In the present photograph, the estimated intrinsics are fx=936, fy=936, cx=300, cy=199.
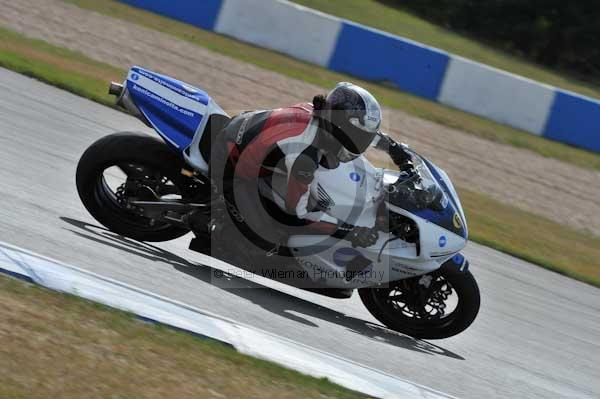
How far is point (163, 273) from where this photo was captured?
6.06 meters

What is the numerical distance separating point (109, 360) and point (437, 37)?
83.5ft

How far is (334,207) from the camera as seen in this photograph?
6.42m

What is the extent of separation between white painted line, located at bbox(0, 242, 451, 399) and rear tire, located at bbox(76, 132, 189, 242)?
1.27m

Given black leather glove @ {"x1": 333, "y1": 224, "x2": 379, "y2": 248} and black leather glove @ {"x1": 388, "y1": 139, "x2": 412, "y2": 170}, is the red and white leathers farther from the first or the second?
black leather glove @ {"x1": 388, "y1": 139, "x2": 412, "y2": 170}

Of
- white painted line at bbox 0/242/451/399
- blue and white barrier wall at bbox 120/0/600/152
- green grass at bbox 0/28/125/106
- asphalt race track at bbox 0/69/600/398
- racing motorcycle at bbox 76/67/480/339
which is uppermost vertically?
blue and white barrier wall at bbox 120/0/600/152

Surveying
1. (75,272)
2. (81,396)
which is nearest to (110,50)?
(75,272)

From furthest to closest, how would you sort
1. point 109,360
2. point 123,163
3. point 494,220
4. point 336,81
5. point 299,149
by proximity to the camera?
1. point 336,81
2. point 494,220
3. point 123,163
4. point 299,149
5. point 109,360

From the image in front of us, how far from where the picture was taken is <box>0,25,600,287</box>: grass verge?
1102 centimetres

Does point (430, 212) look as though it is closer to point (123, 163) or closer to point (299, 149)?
point (299, 149)

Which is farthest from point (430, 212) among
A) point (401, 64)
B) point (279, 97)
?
point (401, 64)

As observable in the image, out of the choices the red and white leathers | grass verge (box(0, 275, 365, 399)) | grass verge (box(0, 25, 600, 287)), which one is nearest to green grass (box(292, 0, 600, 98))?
grass verge (box(0, 25, 600, 287))

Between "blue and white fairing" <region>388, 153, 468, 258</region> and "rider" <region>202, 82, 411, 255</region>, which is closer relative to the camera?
"rider" <region>202, 82, 411, 255</region>

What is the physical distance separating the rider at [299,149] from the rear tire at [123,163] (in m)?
0.37

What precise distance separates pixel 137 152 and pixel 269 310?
144 centimetres
